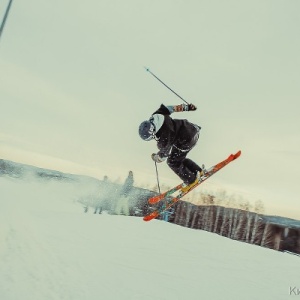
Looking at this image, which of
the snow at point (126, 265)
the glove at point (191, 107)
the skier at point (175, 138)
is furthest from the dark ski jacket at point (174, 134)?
the snow at point (126, 265)

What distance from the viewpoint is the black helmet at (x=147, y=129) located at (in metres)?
6.12

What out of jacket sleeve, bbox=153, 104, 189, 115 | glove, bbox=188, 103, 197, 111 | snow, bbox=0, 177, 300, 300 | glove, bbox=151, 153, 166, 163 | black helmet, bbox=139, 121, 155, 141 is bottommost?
snow, bbox=0, 177, 300, 300

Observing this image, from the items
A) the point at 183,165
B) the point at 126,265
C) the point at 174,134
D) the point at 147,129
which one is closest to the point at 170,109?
the point at 174,134

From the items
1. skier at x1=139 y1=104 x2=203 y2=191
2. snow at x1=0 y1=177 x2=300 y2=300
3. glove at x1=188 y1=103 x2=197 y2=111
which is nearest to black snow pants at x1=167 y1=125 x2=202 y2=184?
skier at x1=139 y1=104 x2=203 y2=191

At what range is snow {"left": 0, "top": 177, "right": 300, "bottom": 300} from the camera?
22.3 feet

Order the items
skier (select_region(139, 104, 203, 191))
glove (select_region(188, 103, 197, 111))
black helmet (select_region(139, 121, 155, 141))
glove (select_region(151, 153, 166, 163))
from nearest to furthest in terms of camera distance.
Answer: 1. black helmet (select_region(139, 121, 155, 141))
2. skier (select_region(139, 104, 203, 191))
3. glove (select_region(188, 103, 197, 111))
4. glove (select_region(151, 153, 166, 163))

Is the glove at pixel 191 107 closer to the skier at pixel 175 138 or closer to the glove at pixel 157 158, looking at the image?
the skier at pixel 175 138

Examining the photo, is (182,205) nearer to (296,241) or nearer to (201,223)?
(201,223)

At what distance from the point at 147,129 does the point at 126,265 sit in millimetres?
4441

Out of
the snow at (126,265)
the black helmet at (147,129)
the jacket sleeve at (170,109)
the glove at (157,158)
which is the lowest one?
the snow at (126,265)

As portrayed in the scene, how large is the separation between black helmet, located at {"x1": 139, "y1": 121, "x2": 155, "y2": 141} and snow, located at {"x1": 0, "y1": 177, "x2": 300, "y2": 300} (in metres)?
3.42

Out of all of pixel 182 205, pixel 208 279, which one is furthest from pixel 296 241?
pixel 182 205

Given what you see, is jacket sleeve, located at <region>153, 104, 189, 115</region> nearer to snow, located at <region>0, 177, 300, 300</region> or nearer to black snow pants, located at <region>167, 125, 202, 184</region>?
black snow pants, located at <region>167, 125, 202, 184</region>

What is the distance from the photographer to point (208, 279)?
8.35 m
